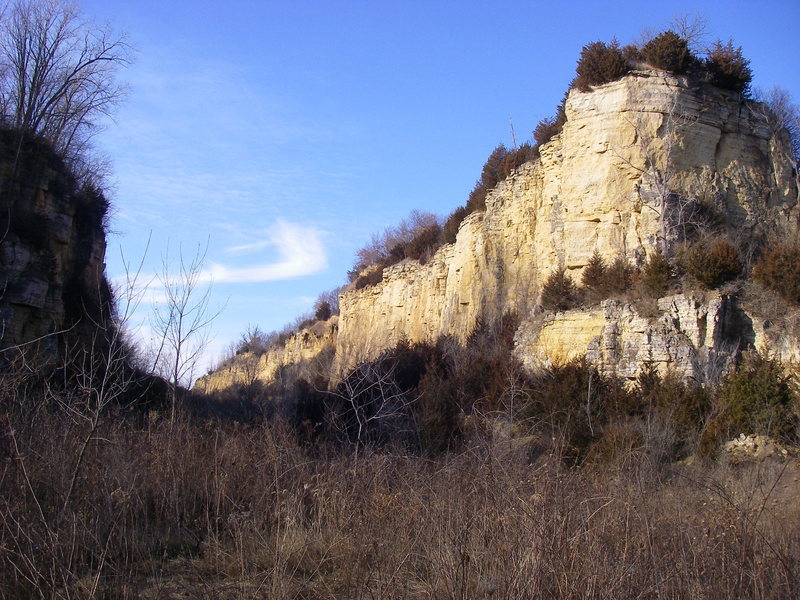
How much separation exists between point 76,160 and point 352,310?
16.1 metres

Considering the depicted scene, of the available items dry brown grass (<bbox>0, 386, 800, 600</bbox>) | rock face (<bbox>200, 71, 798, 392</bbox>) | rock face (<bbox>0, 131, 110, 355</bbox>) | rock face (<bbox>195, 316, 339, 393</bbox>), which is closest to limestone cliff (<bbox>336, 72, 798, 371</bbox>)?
rock face (<bbox>200, 71, 798, 392</bbox>)

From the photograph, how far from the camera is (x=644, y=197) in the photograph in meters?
18.8

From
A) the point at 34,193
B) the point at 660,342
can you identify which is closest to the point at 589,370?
the point at 660,342

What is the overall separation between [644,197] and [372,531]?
1564cm

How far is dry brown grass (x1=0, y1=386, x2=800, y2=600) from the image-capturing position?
403 cm

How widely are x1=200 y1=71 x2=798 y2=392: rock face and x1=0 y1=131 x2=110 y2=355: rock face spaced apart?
1229cm

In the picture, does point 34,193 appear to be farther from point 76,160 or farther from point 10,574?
point 10,574

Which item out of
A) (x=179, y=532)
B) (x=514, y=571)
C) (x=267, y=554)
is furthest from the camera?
(x=179, y=532)

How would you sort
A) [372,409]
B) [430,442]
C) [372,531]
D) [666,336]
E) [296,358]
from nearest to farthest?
[372,531] → [430,442] → [666,336] → [372,409] → [296,358]

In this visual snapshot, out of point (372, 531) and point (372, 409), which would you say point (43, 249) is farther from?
point (372, 531)

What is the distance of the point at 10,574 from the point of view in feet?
14.1

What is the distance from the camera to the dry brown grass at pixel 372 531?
13.2 feet

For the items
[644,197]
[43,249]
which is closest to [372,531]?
[644,197]

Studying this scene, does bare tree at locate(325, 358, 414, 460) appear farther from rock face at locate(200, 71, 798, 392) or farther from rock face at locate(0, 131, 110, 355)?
rock face at locate(0, 131, 110, 355)
